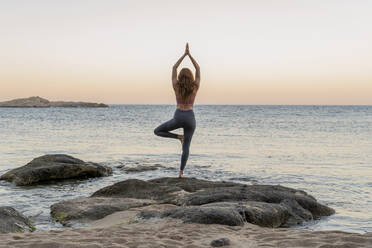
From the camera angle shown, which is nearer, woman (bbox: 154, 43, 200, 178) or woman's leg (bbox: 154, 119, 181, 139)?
woman (bbox: 154, 43, 200, 178)

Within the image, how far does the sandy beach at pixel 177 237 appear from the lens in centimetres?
510

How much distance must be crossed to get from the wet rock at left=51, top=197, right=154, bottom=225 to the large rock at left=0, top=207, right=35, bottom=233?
2.21 ft

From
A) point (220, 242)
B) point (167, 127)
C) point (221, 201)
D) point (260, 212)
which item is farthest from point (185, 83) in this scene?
point (220, 242)

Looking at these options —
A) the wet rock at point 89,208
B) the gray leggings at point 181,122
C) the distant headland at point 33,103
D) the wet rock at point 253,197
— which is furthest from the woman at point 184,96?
the distant headland at point 33,103

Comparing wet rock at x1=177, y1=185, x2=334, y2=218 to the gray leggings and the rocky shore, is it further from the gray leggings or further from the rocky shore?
the gray leggings

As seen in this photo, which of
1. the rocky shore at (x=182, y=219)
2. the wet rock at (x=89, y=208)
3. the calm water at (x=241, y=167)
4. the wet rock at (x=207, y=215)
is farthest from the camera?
the calm water at (x=241, y=167)

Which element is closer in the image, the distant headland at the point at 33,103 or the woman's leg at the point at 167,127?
the woman's leg at the point at 167,127

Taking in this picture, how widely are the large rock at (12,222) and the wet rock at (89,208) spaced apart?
2.21 ft

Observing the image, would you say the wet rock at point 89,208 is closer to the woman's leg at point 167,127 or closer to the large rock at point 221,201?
the large rock at point 221,201

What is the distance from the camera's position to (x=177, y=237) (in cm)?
548

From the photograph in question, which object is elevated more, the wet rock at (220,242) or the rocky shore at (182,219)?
the wet rock at (220,242)

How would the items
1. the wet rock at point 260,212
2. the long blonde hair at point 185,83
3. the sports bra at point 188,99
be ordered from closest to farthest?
the wet rock at point 260,212 → the long blonde hair at point 185,83 → the sports bra at point 188,99

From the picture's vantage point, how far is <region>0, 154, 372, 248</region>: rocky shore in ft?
17.2

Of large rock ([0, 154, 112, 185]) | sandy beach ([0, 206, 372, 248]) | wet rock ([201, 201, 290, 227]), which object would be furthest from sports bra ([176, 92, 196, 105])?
large rock ([0, 154, 112, 185])
